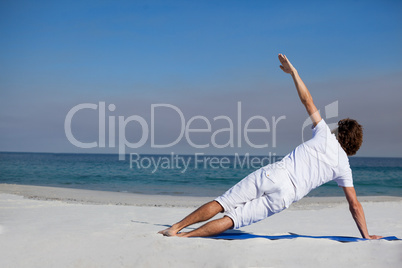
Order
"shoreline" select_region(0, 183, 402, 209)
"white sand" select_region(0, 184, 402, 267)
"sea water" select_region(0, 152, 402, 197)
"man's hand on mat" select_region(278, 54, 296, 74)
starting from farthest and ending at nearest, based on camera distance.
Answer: "sea water" select_region(0, 152, 402, 197)
"shoreline" select_region(0, 183, 402, 209)
"man's hand on mat" select_region(278, 54, 296, 74)
"white sand" select_region(0, 184, 402, 267)

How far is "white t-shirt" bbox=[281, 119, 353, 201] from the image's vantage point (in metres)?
3.29

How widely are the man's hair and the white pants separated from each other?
716 mm

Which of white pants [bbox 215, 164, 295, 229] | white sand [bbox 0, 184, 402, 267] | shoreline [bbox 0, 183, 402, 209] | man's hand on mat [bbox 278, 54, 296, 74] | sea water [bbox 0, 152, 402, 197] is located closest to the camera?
white sand [bbox 0, 184, 402, 267]

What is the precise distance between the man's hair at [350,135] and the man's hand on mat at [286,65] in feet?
2.49

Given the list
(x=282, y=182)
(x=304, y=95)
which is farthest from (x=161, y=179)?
(x=304, y=95)

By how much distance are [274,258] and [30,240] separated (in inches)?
88.7

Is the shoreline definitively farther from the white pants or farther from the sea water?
the white pants

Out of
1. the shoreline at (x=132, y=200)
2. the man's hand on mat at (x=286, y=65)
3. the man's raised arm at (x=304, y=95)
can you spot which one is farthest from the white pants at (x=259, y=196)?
the shoreline at (x=132, y=200)

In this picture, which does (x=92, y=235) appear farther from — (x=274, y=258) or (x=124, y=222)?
(x=274, y=258)

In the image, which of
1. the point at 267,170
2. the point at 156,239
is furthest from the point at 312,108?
the point at 156,239

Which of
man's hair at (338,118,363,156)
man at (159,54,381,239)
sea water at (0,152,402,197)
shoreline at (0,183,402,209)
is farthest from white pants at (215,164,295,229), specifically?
sea water at (0,152,402,197)

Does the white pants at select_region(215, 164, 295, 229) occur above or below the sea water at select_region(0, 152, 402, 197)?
above

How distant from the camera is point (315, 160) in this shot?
130 inches

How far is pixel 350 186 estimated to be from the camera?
3.49m
